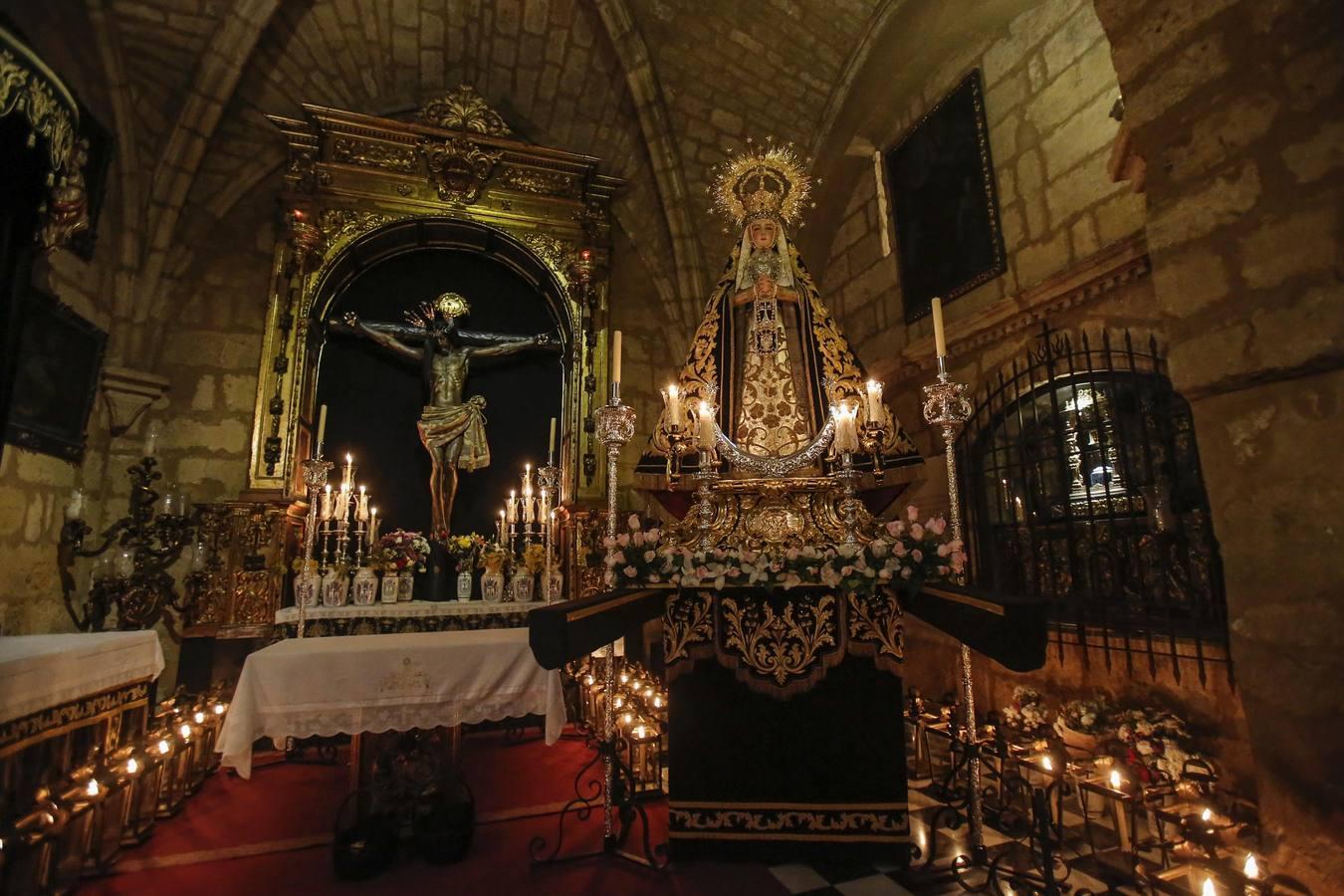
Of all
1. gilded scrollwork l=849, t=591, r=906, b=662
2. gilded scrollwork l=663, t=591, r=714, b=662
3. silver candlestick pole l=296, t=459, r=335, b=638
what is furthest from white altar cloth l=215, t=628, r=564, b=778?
silver candlestick pole l=296, t=459, r=335, b=638

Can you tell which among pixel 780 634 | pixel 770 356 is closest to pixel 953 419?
pixel 770 356

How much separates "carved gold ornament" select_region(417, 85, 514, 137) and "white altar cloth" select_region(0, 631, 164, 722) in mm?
5598

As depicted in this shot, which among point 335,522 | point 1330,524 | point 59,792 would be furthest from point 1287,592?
point 335,522

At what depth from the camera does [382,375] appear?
6934 millimetres

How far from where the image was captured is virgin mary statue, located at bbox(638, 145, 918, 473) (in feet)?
12.1

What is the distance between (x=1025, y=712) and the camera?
4.04 meters

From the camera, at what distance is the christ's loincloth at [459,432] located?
6.39 meters

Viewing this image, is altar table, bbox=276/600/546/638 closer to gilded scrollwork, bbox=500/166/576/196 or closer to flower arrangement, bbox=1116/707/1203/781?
flower arrangement, bbox=1116/707/1203/781

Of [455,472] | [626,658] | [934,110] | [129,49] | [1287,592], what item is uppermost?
[129,49]

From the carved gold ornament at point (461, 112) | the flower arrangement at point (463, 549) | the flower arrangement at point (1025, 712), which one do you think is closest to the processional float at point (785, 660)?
the flower arrangement at point (1025, 712)

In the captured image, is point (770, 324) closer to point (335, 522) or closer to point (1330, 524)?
point (1330, 524)

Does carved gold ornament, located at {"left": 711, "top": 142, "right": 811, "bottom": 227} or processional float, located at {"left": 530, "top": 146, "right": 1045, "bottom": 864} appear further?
carved gold ornament, located at {"left": 711, "top": 142, "right": 811, "bottom": 227}

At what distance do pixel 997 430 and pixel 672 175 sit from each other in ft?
14.5

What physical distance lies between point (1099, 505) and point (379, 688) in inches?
175
